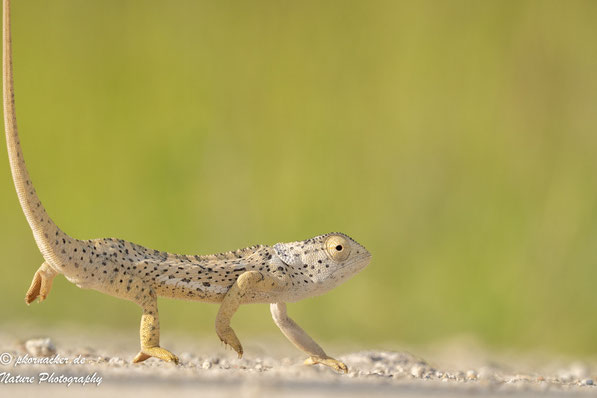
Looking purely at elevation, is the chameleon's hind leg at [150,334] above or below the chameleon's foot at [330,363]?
below

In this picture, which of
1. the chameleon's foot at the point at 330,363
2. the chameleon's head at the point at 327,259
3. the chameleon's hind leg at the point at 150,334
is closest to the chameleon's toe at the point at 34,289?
the chameleon's hind leg at the point at 150,334

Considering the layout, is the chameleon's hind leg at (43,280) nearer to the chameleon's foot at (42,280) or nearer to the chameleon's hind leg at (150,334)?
the chameleon's foot at (42,280)

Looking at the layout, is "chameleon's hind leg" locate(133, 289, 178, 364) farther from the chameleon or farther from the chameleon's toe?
the chameleon's toe

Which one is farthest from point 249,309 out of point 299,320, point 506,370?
point 506,370

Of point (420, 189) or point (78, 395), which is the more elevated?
point (420, 189)

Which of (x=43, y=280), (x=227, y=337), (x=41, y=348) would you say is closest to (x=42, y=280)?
(x=43, y=280)

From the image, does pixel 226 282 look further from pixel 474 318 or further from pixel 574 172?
pixel 574 172
